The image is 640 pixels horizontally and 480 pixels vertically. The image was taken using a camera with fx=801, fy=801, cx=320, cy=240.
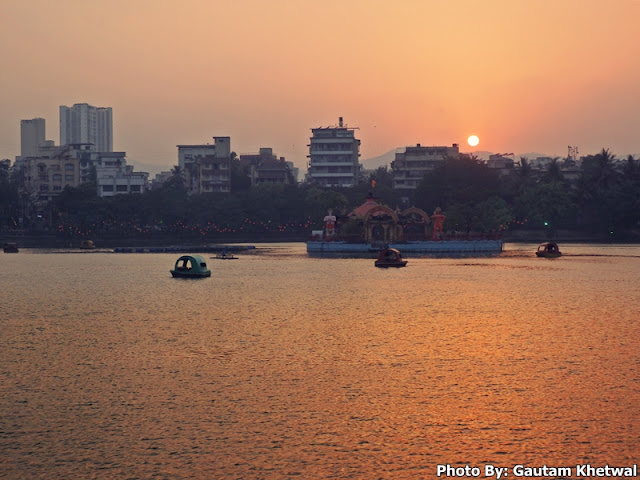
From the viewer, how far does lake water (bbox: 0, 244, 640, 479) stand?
17891 mm

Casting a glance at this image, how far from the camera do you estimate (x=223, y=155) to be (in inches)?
7761

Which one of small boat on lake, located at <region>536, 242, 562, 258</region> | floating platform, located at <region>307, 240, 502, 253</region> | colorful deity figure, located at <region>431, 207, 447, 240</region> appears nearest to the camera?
small boat on lake, located at <region>536, 242, 562, 258</region>

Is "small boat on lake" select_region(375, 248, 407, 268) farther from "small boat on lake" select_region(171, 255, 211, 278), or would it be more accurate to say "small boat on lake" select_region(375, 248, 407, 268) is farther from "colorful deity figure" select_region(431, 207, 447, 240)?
"colorful deity figure" select_region(431, 207, 447, 240)

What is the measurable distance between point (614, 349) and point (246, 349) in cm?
1477

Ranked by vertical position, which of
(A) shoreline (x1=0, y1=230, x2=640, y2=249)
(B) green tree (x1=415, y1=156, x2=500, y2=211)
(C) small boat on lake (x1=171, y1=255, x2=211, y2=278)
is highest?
(B) green tree (x1=415, y1=156, x2=500, y2=211)

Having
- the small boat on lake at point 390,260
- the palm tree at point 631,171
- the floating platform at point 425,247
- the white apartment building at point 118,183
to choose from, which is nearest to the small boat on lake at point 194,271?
the small boat on lake at point 390,260

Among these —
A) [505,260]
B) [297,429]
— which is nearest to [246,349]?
[297,429]

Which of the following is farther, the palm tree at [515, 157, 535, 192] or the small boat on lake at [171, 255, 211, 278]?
the palm tree at [515, 157, 535, 192]

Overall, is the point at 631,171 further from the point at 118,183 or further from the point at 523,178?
the point at 118,183

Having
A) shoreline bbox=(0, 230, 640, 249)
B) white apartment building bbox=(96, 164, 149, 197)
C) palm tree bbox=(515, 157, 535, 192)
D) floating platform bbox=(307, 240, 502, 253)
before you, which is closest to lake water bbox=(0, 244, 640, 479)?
floating platform bbox=(307, 240, 502, 253)

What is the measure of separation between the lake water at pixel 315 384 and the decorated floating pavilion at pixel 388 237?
205ft

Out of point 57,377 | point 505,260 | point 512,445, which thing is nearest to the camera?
point 512,445

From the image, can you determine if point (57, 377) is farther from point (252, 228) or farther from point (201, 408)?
point (252, 228)

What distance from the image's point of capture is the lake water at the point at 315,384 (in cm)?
1789
